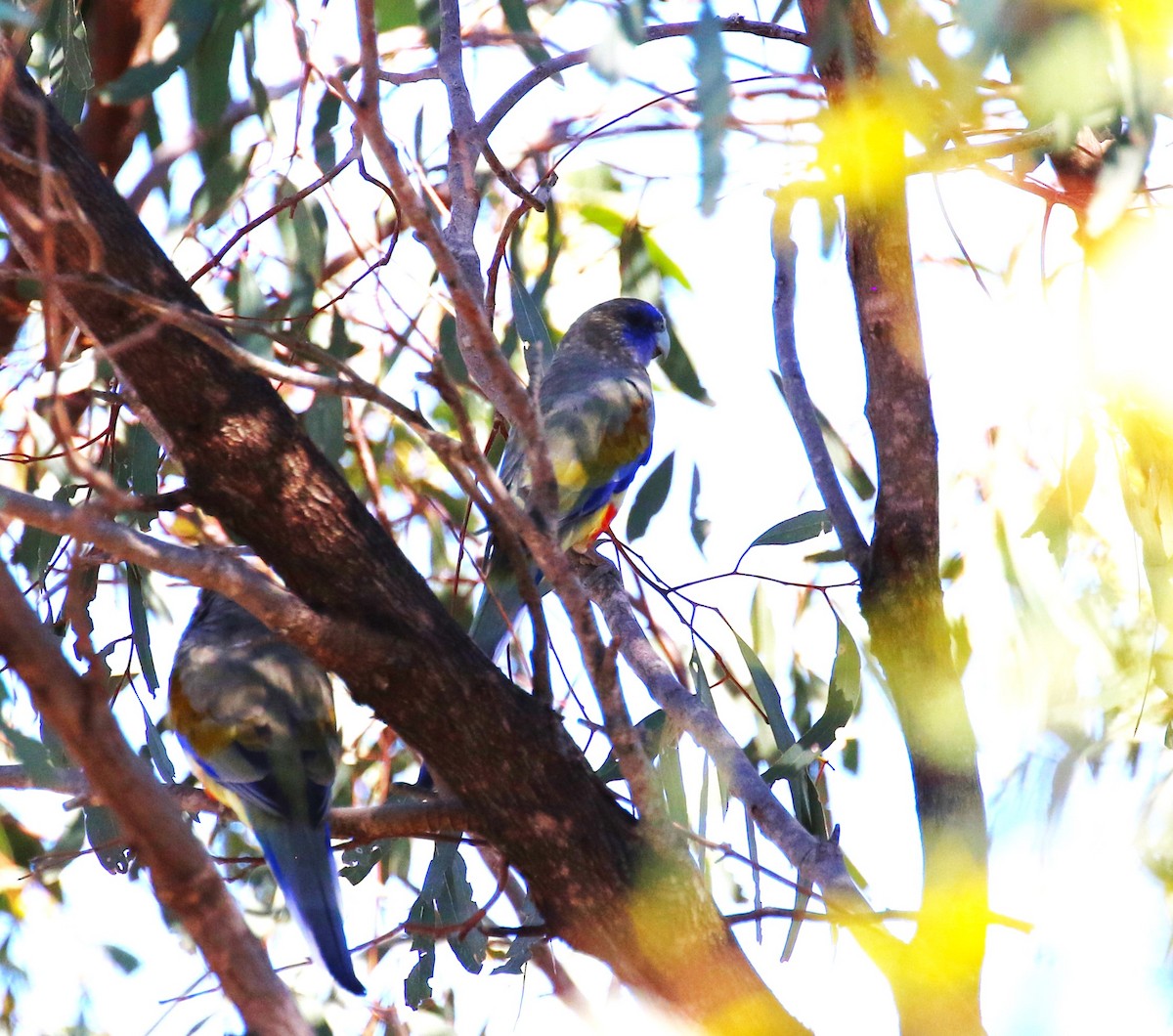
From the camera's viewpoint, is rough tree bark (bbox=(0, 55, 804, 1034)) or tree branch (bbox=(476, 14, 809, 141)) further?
tree branch (bbox=(476, 14, 809, 141))

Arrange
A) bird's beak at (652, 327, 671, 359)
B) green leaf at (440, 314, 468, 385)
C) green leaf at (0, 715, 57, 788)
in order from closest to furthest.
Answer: green leaf at (0, 715, 57, 788) → green leaf at (440, 314, 468, 385) → bird's beak at (652, 327, 671, 359)

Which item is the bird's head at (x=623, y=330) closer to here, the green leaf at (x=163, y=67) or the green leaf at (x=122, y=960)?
the green leaf at (x=163, y=67)

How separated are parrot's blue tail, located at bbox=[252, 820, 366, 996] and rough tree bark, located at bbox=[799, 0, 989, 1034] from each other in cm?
90

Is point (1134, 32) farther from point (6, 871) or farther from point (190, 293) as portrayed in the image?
point (6, 871)

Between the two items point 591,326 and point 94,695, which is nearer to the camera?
point 94,695

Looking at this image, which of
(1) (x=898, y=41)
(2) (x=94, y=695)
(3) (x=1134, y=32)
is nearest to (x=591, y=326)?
(1) (x=898, y=41)

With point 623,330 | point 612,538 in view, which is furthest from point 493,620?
point 623,330

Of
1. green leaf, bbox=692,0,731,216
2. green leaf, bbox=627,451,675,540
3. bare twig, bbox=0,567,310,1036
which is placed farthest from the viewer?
green leaf, bbox=627,451,675,540

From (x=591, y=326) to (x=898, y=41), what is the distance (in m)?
2.15

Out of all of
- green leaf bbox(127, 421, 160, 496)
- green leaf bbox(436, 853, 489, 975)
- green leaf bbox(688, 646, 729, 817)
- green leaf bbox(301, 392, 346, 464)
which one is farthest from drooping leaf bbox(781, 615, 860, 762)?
green leaf bbox(127, 421, 160, 496)

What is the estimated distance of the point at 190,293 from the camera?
1.81 meters

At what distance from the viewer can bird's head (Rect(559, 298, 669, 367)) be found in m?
3.79

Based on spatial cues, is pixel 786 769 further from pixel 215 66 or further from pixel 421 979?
pixel 215 66

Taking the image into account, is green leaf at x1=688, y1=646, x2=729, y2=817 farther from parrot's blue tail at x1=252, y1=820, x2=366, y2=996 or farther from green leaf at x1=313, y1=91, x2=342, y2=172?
green leaf at x1=313, y1=91, x2=342, y2=172
